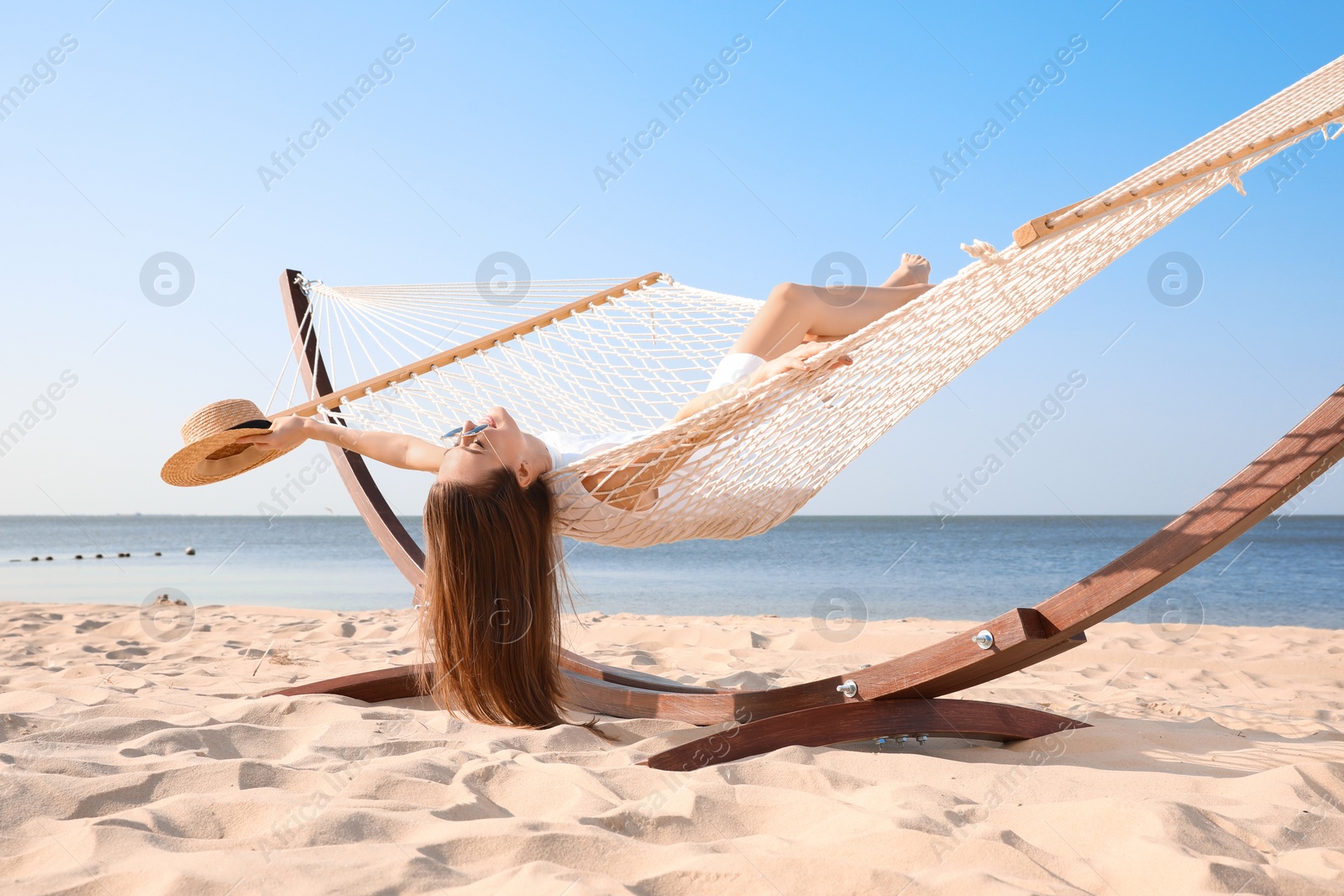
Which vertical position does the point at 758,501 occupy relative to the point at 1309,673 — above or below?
above

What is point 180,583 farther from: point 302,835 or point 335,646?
Result: point 302,835

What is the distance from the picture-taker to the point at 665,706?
1.71 m

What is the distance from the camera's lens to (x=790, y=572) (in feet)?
30.9

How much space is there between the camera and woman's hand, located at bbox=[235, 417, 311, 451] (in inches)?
66.6

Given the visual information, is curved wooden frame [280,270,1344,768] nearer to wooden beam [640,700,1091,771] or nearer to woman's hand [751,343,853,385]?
wooden beam [640,700,1091,771]

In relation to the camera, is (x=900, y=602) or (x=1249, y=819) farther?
(x=900, y=602)

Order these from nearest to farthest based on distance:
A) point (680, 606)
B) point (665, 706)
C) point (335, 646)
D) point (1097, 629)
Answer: point (665, 706) → point (335, 646) → point (1097, 629) → point (680, 606)

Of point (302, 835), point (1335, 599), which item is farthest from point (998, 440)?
point (1335, 599)

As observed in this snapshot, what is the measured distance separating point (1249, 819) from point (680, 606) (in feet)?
17.9

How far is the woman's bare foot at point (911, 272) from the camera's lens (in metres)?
2.11

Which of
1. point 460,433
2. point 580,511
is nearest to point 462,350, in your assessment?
point 460,433

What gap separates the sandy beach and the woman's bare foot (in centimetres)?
106

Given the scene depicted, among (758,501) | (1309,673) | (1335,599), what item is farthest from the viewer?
(1335,599)

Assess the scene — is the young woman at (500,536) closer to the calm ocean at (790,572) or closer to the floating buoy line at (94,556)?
the calm ocean at (790,572)
